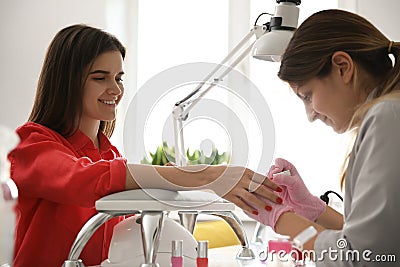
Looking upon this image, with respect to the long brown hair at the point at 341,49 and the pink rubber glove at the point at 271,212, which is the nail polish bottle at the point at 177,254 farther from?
the long brown hair at the point at 341,49

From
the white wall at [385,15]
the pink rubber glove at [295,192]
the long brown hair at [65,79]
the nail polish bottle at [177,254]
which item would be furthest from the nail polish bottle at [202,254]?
the white wall at [385,15]

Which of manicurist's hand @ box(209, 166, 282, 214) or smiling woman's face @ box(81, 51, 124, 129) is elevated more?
smiling woman's face @ box(81, 51, 124, 129)

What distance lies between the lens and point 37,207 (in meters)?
1.41

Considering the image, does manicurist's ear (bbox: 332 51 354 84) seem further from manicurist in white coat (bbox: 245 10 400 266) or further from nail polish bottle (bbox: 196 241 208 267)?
nail polish bottle (bbox: 196 241 208 267)

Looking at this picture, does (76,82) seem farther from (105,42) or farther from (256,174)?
(256,174)

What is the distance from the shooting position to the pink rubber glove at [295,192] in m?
1.23

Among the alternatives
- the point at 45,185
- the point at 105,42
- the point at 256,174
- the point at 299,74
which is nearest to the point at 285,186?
the point at 256,174

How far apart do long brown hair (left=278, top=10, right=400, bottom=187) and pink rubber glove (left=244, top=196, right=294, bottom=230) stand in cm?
18

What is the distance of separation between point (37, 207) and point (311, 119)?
60cm

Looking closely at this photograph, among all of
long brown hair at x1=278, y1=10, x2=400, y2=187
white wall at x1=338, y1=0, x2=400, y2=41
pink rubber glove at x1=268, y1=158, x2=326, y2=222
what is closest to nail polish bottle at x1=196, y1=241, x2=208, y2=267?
pink rubber glove at x1=268, y1=158, x2=326, y2=222

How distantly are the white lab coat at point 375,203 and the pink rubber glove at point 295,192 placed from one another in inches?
9.4

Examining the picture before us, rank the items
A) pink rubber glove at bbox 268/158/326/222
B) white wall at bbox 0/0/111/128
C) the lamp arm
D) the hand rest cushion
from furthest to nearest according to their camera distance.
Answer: white wall at bbox 0/0/111/128, the lamp arm, pink rubber glove at bbox 268/158/326/222, the hand rest cushion

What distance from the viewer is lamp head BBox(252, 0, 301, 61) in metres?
1.48

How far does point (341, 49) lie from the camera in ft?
3.74
